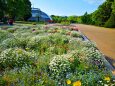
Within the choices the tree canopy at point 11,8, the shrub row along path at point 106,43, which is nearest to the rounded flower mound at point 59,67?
the shrub row along path at point 106,43

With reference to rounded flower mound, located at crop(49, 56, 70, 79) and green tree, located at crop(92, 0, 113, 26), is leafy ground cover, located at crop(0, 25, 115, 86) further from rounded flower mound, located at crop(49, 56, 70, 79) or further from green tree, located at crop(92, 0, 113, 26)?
green tree, located at crop(92, 0, 113, 26)

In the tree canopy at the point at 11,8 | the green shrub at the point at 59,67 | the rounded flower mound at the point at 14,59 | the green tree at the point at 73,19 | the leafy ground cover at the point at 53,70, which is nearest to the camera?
the leafy ground cover at the point at 53,70

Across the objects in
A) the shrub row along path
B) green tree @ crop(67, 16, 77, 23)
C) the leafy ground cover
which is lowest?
green tree @ crop(67, 16, 77, 23)

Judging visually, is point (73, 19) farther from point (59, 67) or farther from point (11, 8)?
point (59, 67)

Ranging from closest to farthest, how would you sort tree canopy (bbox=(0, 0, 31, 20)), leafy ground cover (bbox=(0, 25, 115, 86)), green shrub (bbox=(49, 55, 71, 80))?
leafy ground cover (bbox=(0, 25, 115, 86)), green shrub (bbox=(49, 55, 71, 80)), tree canopy (bbox=(0, 0, 31, 20))

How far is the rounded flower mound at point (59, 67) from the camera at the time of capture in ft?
23.5

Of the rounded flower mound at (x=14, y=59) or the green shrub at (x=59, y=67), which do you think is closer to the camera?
the green shrub at (x=59, y=67)

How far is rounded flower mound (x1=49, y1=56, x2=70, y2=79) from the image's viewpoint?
23.5 ft

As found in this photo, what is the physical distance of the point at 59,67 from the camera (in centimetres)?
741

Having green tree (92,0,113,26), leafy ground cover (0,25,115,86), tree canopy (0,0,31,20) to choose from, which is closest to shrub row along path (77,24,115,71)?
leafy ground cover (0,25,115,86)

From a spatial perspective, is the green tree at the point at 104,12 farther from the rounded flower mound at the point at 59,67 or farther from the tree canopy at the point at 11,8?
the rounded flower mound at the point at 59,67

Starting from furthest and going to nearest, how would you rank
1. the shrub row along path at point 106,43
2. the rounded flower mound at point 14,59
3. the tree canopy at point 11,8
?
1. the tree canopy at point 11,8
2. the shrub row along path at point 106,43
3. the rounded flower mound at point 14,59

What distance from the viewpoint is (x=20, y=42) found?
1196 cm

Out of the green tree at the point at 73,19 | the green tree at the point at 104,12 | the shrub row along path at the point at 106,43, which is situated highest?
Result: the shrub row along path at the point at 106,43
